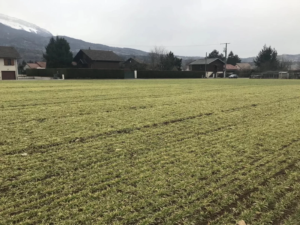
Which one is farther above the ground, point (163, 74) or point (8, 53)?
point (8, 53)

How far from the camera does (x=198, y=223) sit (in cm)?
207

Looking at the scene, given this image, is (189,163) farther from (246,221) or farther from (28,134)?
(28,134)

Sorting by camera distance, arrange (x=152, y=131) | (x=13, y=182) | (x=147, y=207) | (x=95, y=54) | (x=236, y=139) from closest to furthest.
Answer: (x=147, y=207)
(x=13, y=182)
(x=236, y=139)
(x=152, y=131)
(x=95, y=54)

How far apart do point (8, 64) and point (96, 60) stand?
1808 cm

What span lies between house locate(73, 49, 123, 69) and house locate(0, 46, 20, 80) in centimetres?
1549

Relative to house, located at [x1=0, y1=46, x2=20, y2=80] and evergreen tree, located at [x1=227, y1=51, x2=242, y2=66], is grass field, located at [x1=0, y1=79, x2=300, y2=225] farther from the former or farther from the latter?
evergreen tree, located at [x1=227, y1=51, x2=242, y2=66]

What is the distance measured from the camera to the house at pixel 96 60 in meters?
54.5

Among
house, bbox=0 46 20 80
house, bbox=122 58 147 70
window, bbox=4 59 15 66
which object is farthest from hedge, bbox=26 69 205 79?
house, bbox=122 58 147 70

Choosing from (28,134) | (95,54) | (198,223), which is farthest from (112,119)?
(95,54)

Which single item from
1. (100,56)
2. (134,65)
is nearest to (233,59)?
(134,65)

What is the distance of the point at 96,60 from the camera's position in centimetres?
5403

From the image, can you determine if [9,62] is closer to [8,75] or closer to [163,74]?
[8,75]

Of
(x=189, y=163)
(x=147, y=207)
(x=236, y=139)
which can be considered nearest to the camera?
(x=147, y=207)

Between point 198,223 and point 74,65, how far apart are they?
60196mm
